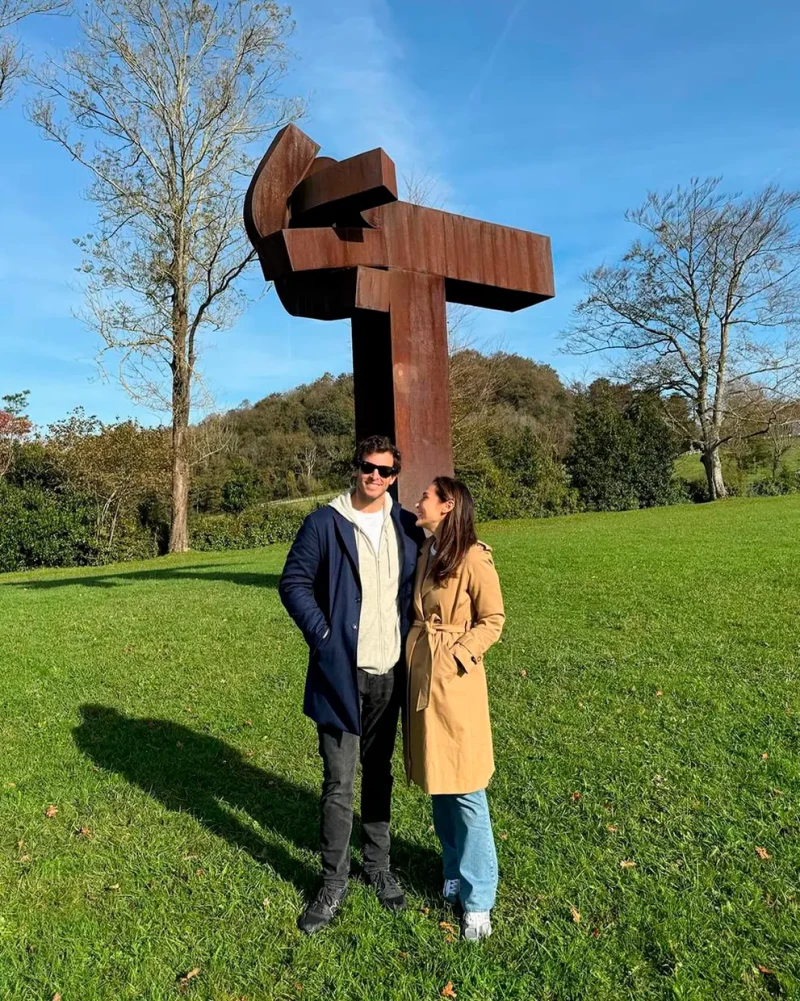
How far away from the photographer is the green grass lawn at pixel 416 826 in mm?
2395

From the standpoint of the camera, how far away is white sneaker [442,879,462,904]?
2.74 metres

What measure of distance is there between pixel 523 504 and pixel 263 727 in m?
21.0

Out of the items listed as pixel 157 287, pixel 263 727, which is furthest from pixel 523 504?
pixel 263 727

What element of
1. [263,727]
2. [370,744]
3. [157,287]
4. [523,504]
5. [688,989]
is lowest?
[688,989]

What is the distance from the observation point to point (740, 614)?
23.8 feet

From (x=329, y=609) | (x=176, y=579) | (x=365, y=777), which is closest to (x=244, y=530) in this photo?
(x=176, y=579)

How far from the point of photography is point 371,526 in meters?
2.73

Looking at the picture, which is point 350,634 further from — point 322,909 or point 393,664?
point 322,909

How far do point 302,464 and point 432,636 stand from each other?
2824cm

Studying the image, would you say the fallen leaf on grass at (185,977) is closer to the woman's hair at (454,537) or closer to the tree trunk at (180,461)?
the woman's hair at (454,537)

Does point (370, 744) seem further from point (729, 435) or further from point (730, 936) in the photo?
point (729, 435)

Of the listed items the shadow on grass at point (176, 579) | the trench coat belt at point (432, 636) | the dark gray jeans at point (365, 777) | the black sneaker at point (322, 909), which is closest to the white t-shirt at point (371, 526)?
the trench coat belt at point (432, 636)

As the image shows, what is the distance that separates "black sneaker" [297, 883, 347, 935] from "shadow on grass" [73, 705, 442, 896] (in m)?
0.25

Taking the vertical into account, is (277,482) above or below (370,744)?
above
